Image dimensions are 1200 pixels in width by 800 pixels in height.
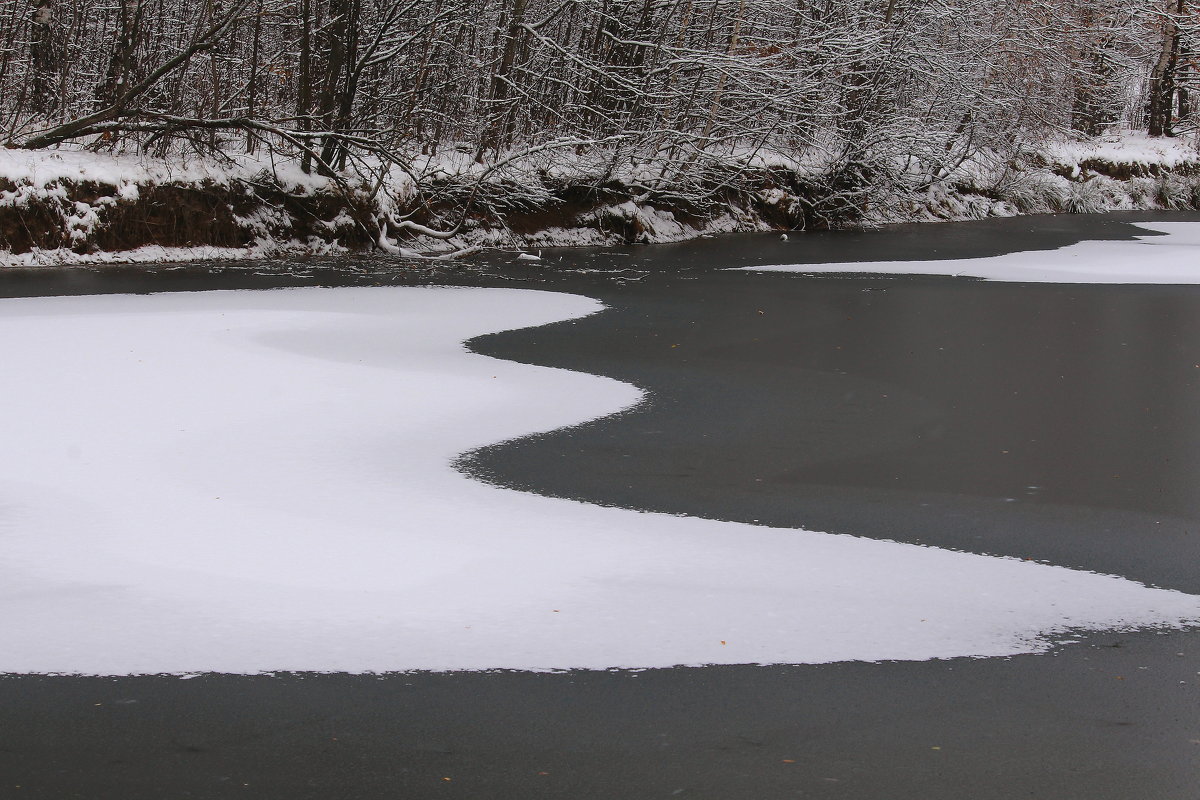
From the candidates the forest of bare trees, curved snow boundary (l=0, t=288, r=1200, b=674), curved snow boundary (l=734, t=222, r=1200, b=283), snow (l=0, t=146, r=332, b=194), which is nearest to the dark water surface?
curved snow boundary (l=0, t=288, r=1200, b=674)

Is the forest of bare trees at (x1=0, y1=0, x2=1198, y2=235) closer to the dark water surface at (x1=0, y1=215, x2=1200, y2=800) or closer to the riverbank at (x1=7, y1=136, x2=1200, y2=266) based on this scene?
the riverbank at (x1=7, y1=136, x2=1200, y2=266)

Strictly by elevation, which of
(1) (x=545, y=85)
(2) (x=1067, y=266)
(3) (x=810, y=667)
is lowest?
(3) (x=810, y=667)

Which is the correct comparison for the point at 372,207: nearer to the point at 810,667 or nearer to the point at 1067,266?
the point at 1067,266

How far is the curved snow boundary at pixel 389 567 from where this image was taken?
4.35 metres

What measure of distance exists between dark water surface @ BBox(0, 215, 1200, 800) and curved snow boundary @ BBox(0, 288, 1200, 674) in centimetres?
21

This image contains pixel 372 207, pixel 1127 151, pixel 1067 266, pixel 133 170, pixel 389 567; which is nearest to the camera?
pixel 389 567

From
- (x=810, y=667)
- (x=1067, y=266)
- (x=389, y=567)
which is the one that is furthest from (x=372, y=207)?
(x=810, y=667)

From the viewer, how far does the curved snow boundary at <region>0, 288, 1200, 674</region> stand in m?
4.35

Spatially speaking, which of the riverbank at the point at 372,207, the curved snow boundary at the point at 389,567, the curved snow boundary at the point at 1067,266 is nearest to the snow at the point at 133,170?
the riverbank at the point at 372,207

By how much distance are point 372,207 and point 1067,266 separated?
31.6 feet

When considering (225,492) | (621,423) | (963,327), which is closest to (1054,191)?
(963,327)

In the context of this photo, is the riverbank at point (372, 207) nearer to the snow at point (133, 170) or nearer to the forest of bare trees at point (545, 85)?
the snow at point (133, 170)

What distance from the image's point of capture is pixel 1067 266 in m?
18.0

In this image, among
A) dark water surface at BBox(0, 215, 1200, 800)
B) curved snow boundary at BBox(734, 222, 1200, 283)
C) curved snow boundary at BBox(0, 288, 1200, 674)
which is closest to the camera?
dark water surface at BBox(0, 215, 1200, 800)
